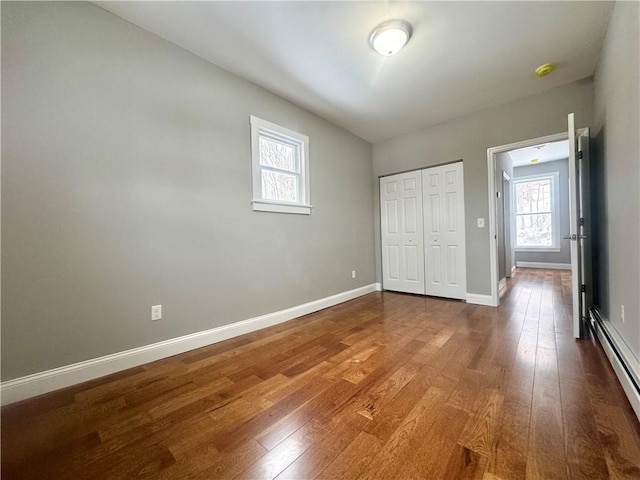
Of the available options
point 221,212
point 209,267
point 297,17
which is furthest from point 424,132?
point 209,267

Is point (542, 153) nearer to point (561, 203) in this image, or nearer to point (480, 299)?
point (561, 203)

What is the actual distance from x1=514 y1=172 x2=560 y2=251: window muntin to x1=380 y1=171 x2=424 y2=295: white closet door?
16.2ft

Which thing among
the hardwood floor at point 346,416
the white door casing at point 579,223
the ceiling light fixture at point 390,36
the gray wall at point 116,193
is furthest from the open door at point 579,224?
the gray wall at point 116,193

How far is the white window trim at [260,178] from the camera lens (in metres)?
2.70

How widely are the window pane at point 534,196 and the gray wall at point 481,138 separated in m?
4.90

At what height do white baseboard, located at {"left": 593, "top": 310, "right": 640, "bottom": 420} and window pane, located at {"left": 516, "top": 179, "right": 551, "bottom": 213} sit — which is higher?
window pane, located at {"left": 516, "top": 179, "right": 551, "bottom": 213}

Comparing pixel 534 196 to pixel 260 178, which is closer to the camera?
pixel 260 178

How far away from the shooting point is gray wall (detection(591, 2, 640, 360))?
1.47 m

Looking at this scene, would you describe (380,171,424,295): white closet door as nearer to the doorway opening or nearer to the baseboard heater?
the baseboard heater

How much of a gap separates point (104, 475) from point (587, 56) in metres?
4.60

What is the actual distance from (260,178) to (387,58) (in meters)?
1.72

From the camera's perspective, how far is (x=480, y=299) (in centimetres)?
→ 342

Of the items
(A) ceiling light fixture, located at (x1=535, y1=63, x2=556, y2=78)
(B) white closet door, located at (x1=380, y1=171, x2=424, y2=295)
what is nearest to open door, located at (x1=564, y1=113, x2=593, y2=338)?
(A) ceiling light fixture, located at (x1=535, y1=63, x2=556, y2=78)

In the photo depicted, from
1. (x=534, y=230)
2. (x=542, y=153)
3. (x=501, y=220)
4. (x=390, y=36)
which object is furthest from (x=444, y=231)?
(x=534, y=230)
